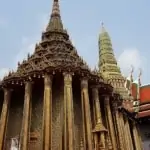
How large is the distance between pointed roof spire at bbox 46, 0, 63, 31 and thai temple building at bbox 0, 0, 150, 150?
0.56 m

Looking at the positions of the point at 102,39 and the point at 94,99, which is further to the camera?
the point at 102,39

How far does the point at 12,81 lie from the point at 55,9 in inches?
451

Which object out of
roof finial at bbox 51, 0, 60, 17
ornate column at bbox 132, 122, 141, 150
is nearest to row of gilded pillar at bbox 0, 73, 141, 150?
ornate column at bbox 132, 122, 141, 150

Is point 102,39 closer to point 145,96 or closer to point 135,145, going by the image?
point 145,96

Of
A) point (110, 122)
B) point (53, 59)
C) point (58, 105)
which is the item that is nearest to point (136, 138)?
point (110, 122)

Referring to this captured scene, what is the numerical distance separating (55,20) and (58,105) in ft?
34.5

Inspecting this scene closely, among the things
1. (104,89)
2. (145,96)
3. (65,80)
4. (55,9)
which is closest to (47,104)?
(65,80)

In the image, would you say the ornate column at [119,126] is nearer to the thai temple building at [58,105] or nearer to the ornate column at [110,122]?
the thai temple building at [58,105]

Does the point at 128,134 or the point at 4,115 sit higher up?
the point at 4,115

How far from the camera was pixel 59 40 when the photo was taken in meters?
27.2

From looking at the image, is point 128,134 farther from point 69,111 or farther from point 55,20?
point 55,20

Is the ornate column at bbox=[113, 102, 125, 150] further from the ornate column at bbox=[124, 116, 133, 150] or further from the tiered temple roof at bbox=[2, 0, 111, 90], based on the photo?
the tiered temple roof at bbox=[2, 0, 111, 90]

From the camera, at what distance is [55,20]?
99.1 ft

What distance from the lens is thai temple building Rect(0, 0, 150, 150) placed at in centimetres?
1984
